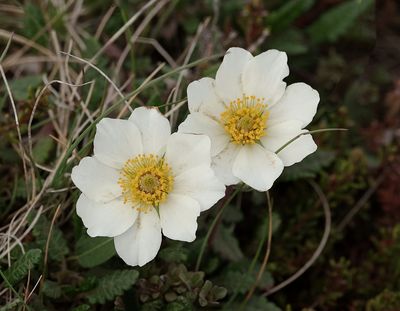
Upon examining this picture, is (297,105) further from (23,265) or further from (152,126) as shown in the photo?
(23,265)

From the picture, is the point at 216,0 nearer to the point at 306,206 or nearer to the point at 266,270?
the point at 306,206

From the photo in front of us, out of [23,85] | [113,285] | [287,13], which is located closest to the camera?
[113,285]

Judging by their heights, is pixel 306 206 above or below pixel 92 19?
below

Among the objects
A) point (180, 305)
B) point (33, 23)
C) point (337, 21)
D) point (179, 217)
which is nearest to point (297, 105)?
point (179, 217)

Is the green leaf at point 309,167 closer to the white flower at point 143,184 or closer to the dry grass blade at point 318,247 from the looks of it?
the dry grass blade at point 318,247

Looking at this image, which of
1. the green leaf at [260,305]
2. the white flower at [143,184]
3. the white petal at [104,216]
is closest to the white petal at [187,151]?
the white flower at [143,184]

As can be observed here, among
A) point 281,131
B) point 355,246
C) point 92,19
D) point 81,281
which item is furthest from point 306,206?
point 92,19
